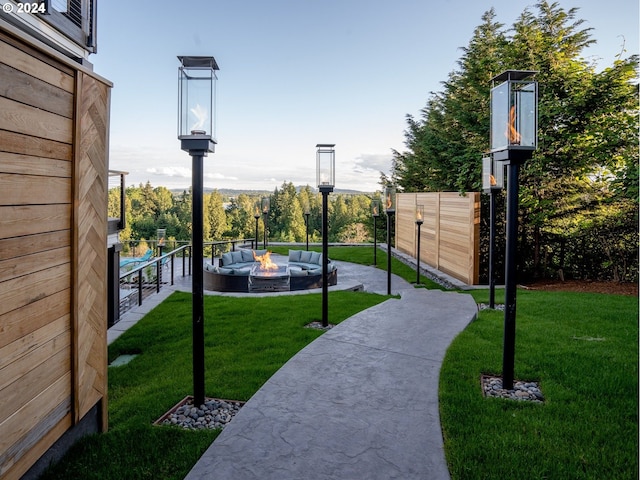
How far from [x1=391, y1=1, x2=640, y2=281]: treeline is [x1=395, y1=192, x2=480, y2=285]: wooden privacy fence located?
0.88 meters

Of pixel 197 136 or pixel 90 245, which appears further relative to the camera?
pixel 197 136

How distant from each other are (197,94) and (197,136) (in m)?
0.35

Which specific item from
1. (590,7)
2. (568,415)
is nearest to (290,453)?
(568,415)

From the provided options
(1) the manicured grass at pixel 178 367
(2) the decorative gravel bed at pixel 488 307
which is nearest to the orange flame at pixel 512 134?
(1) the manicured grass at pixel 178 367

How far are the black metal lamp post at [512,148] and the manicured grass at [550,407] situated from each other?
448 millimetres

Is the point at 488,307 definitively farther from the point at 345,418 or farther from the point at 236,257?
the point at 236,257

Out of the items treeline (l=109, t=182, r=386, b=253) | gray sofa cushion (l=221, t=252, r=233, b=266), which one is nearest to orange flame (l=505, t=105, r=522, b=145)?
gray sofa cushion (l=221, t=252, r=233, b=266)

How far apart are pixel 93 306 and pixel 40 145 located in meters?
1.05

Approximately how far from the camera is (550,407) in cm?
305

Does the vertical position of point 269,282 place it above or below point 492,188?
below

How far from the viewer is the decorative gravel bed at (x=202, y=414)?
2.91 m

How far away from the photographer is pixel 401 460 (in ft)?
7.73

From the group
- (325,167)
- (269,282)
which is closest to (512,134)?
(325,167)

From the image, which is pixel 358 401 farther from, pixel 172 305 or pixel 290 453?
pixel 172 305
